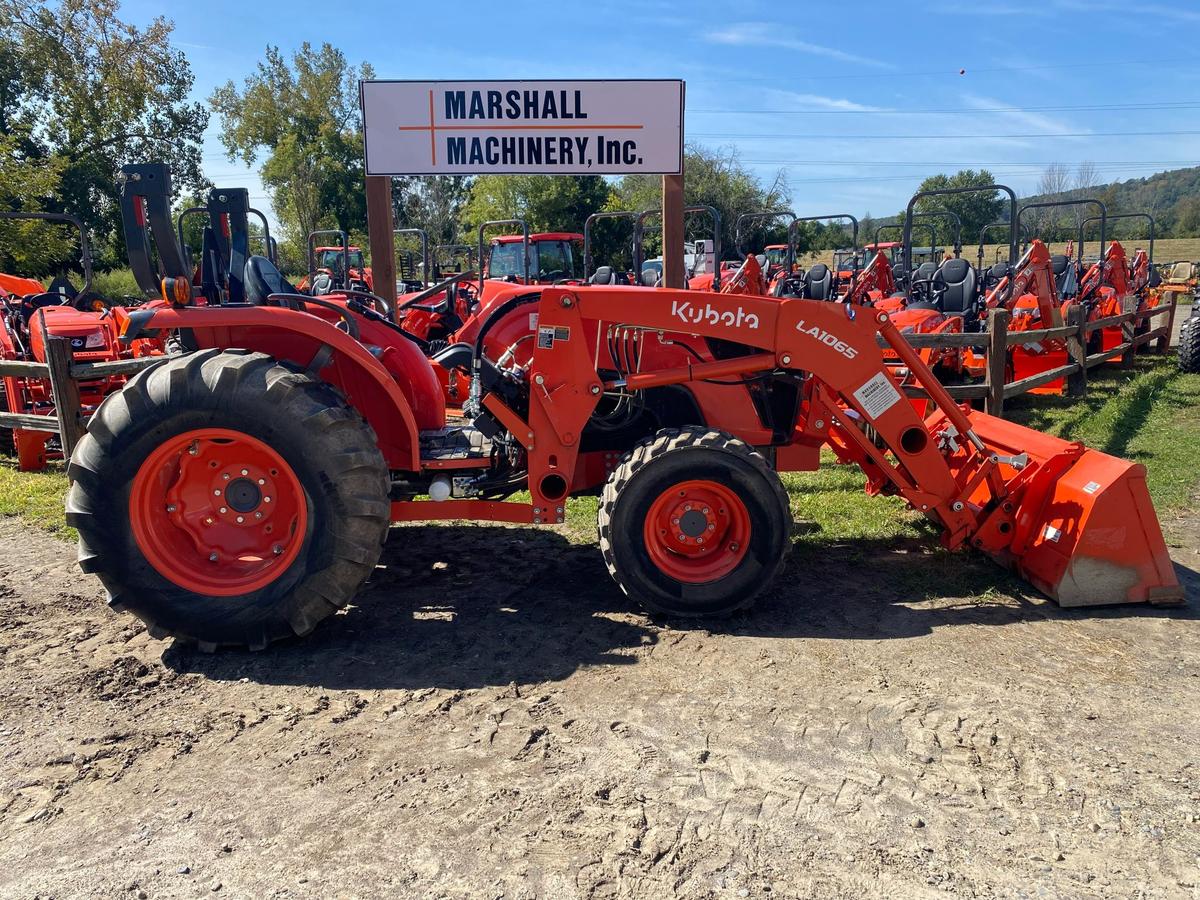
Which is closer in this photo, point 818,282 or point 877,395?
point 877,395

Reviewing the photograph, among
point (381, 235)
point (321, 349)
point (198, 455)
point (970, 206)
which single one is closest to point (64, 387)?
point (381, 235)

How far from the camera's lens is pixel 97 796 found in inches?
111

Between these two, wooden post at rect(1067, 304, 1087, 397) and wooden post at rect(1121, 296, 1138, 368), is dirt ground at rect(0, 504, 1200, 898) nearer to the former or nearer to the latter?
wooden post at rect(1067, 304, 1087, 397)

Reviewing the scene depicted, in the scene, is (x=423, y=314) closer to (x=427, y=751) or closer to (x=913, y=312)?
(x=913, y=312)

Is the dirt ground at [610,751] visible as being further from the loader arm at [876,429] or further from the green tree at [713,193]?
the green tree at [713,193]

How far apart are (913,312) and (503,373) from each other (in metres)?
7.31

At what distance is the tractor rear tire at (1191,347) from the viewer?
1195 cm

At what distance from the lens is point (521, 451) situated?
14.4ft

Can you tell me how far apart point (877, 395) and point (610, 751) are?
220cm

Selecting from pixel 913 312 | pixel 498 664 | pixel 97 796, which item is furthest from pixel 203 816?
pixel 913 312

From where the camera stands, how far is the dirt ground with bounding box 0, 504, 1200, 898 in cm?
244

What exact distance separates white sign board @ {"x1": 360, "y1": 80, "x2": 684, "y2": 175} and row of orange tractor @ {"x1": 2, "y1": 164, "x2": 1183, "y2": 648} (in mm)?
1841

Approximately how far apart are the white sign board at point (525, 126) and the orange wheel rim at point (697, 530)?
2.95 m

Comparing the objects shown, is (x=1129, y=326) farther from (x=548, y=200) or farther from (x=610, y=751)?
(x=548, y=200)
